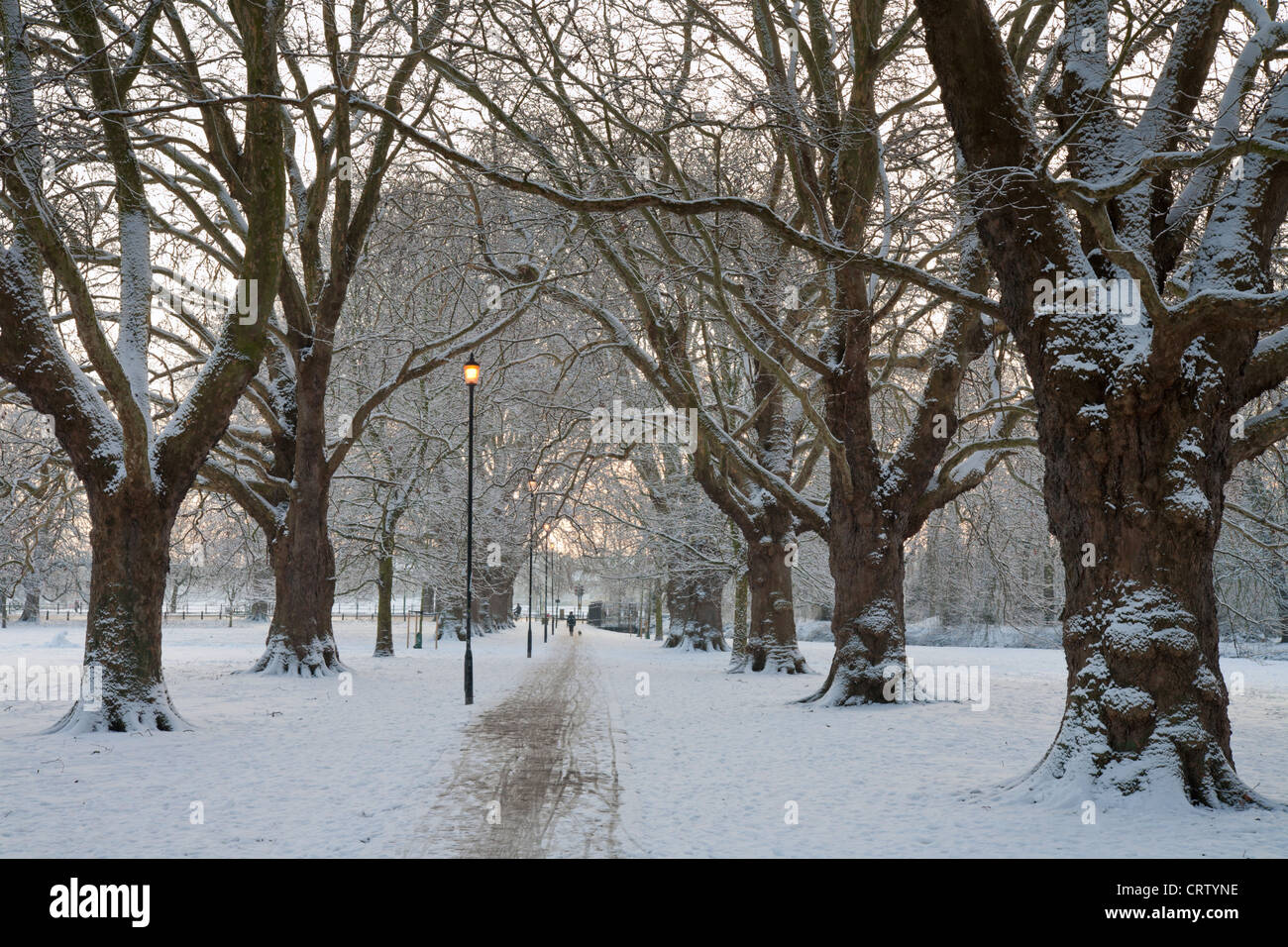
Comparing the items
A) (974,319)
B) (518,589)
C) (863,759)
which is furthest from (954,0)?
(518,589)

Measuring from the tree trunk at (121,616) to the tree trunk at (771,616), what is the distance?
515 inches

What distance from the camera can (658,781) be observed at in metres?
8.07

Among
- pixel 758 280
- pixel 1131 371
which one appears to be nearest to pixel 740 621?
pixel 758 280

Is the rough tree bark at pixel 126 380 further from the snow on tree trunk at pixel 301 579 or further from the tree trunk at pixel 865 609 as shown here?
the tree trunk at pixel 865 609

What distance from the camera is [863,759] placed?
30.3 ft

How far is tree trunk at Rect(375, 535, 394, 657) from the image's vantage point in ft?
81.9

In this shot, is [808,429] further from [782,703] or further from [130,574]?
[130,574]

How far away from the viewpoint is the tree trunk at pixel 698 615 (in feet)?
108

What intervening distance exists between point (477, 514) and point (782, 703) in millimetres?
20364

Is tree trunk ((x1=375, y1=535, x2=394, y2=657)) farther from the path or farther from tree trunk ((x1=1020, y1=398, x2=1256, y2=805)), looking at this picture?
tree trunk ((x1=1020, y1=398, x2=1256, y2=805))

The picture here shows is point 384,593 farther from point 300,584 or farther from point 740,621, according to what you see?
point 740,621

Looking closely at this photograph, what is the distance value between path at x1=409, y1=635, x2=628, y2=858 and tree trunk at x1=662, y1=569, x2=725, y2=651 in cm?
1918

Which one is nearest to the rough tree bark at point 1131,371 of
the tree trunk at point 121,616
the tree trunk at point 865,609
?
the tree trunk at point 865,609

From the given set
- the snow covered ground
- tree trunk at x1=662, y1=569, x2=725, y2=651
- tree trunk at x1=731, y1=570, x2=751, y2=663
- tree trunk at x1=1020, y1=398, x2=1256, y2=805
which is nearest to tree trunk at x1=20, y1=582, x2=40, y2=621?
tree trunk at x1=662, y1=569, x2=725, y2=651
